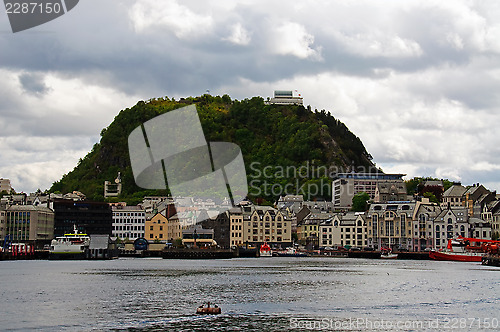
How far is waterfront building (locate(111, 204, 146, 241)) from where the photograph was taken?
7436 inches

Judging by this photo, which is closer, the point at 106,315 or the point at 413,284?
the point at 106,315

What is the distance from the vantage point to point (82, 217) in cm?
18350

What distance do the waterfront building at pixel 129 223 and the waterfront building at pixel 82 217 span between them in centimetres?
221

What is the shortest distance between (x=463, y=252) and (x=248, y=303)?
95855 millimetres

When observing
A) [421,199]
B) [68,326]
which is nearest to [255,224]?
[421,199]

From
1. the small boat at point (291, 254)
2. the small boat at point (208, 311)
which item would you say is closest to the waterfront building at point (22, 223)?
the small boat at point (291, 254)

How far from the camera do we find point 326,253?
169875mm

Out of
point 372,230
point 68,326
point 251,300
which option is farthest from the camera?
point 372,230

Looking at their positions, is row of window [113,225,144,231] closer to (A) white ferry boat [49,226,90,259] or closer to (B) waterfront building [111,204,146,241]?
(B) waterfront building [111,204,146,241]

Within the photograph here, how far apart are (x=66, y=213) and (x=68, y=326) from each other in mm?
143559

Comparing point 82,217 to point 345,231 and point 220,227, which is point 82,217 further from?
point 345,231

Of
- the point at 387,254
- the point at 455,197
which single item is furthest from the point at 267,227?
the point at 455,197

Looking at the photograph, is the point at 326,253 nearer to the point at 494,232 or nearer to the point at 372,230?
the point at 372,230

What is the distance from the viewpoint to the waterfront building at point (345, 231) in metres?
181
